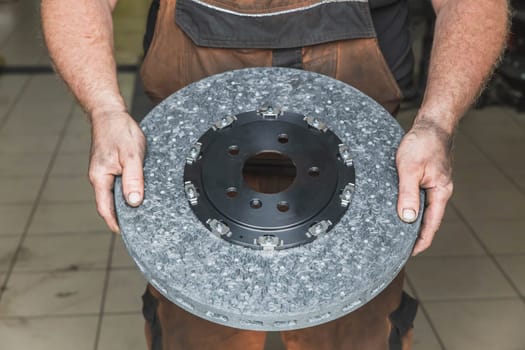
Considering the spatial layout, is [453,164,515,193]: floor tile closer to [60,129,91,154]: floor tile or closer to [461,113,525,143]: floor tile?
[461,113,525,143]: floor tile

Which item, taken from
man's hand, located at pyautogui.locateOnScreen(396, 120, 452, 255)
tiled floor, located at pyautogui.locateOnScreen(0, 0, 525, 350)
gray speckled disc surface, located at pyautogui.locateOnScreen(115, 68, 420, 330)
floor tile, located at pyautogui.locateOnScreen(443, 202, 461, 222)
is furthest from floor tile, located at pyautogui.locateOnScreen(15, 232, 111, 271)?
man's hand, located at pyautogui.locateOnScreen(396, 120, 452, 255)

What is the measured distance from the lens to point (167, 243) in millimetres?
785

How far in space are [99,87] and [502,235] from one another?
1807mm

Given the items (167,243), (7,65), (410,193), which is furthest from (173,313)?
(7,65)

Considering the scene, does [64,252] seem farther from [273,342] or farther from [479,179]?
[479,179]

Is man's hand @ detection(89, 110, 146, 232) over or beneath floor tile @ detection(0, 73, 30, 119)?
over

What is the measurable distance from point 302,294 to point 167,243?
0.55ft

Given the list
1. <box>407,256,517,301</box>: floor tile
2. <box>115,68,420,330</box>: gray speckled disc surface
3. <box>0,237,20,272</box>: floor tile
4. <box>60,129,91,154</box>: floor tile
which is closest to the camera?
<box>115,68,420,330</box>: gray speckled disc surface

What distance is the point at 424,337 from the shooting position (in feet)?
6.23

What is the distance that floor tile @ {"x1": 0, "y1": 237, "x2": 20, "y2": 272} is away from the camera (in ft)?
7.27

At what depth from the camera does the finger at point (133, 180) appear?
81 cm

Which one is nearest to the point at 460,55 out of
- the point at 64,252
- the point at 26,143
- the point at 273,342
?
the point at 273,342

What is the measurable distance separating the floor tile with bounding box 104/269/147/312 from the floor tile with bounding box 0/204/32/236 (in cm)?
47

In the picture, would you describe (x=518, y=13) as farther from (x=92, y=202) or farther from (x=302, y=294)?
(x=302, y=294)
